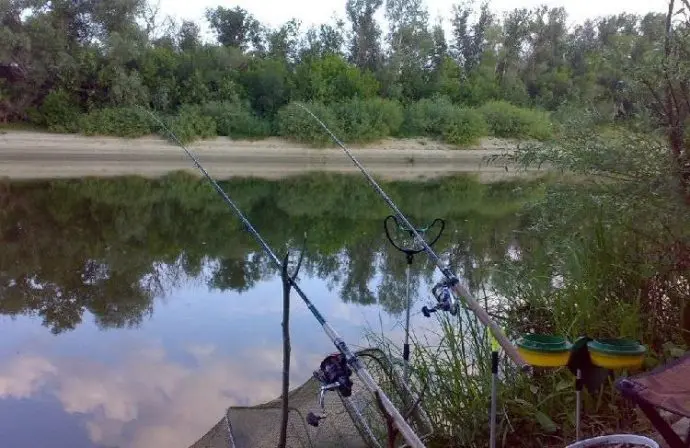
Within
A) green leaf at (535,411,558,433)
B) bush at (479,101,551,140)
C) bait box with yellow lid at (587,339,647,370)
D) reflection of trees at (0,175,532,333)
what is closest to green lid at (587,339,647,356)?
bait box with yellow lid at (587,339,647,370)

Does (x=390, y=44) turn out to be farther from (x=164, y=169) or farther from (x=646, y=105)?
(x=646, y=105)

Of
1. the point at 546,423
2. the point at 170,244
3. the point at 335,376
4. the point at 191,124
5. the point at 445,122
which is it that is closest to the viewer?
the point at 335,376

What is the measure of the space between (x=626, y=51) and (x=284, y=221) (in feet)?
22.6

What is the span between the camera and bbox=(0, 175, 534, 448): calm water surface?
162 inches

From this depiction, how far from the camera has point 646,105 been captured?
392cm

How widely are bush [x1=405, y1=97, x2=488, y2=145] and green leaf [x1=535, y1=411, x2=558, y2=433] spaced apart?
2151cm

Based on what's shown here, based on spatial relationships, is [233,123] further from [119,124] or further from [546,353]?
[546,353]

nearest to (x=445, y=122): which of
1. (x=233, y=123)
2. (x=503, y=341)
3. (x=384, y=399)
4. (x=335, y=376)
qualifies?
(x=233, y=123)

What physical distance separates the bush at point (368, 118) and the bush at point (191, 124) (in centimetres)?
428

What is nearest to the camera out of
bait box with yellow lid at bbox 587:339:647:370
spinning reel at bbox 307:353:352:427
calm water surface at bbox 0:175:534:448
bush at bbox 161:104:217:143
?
spinning reel at bbox 307:353:352:427

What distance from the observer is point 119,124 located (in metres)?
20.7

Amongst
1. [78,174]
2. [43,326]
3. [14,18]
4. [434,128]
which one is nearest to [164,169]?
[78,174]

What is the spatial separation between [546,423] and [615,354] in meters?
0.91

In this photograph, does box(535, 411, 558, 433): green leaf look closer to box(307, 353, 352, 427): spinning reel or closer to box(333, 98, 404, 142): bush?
box(307, 353, 352, 427): spinning reel
